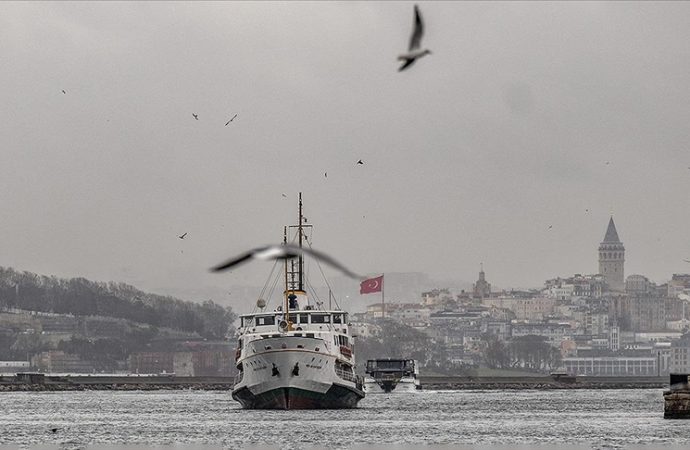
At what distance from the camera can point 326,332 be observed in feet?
318

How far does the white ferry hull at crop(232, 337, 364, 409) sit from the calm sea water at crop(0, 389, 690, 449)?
1.59 metres

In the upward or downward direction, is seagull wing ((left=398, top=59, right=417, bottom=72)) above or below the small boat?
above

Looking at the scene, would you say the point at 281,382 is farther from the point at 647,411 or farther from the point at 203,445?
the point at 203,445

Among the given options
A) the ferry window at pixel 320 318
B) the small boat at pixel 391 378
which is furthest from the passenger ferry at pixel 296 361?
the small boat at pixel 391 378

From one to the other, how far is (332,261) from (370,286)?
4726 inches

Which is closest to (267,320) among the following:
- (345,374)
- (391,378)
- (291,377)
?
(345,374)

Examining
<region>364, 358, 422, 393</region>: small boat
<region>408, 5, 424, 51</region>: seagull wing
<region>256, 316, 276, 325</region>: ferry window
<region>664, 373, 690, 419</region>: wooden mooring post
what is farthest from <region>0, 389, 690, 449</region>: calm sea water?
<region>364, 358, 422, 393</region>: small boat

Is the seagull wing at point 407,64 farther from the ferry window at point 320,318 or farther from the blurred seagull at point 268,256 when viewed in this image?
the ferry window at point 320,318

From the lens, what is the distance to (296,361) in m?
94.2

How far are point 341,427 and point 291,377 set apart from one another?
57.6 ft

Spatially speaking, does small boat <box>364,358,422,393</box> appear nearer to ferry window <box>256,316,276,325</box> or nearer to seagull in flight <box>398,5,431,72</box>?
ferry window <box>256,316,276,325</box>

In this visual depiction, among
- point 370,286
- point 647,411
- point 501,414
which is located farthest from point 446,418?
point 370,286

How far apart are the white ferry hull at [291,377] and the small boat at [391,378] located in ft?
169

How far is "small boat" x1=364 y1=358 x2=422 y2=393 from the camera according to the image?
506 feet
